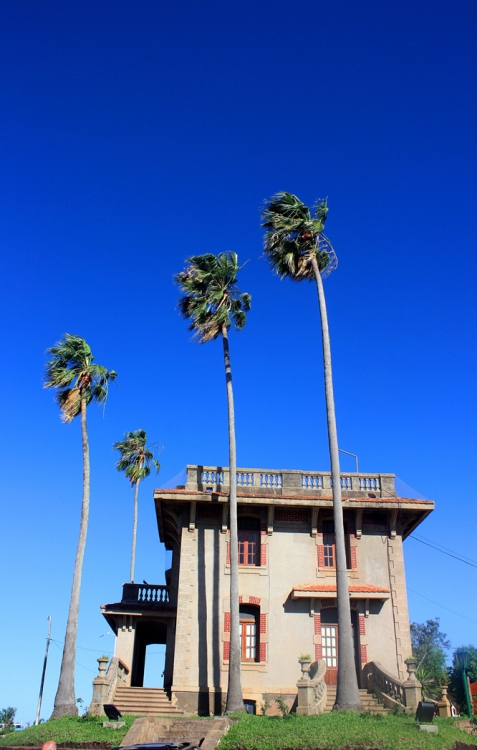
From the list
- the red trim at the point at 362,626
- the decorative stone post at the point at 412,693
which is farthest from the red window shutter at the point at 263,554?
the decorative stone post at the point at 412,693

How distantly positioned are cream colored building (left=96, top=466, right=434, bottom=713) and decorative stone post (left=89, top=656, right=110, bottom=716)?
9.27ft

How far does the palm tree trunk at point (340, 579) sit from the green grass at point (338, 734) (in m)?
0.82

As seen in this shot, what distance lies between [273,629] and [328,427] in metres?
8.60

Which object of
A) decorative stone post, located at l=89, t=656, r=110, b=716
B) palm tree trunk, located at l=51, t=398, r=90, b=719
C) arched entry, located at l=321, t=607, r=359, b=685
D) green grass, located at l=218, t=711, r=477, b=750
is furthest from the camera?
arched entry, located at l=321, t=607, r=359, b=685

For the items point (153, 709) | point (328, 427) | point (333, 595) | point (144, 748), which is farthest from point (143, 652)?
point (144, 748)

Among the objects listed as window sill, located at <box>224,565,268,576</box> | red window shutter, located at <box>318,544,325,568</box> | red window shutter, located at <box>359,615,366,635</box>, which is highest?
red window shutter, located at <box>318,544,325,568</box>

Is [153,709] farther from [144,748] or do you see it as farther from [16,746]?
[144,748]

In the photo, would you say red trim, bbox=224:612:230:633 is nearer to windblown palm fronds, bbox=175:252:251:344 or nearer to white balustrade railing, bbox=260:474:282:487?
white balustrade railing, bbox=260:474:282:487

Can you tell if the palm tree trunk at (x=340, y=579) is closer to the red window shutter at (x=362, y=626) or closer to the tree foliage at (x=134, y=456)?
the red window shutter at (x=362, y=626)

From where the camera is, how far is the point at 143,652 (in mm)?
33906

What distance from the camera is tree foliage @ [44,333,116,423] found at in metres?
26.6

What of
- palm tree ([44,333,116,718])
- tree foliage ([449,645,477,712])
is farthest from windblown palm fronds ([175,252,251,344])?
tree foliage ([449,645,477,712])

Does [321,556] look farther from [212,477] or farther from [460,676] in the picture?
[460,676]

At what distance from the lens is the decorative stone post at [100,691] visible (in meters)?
19.5
